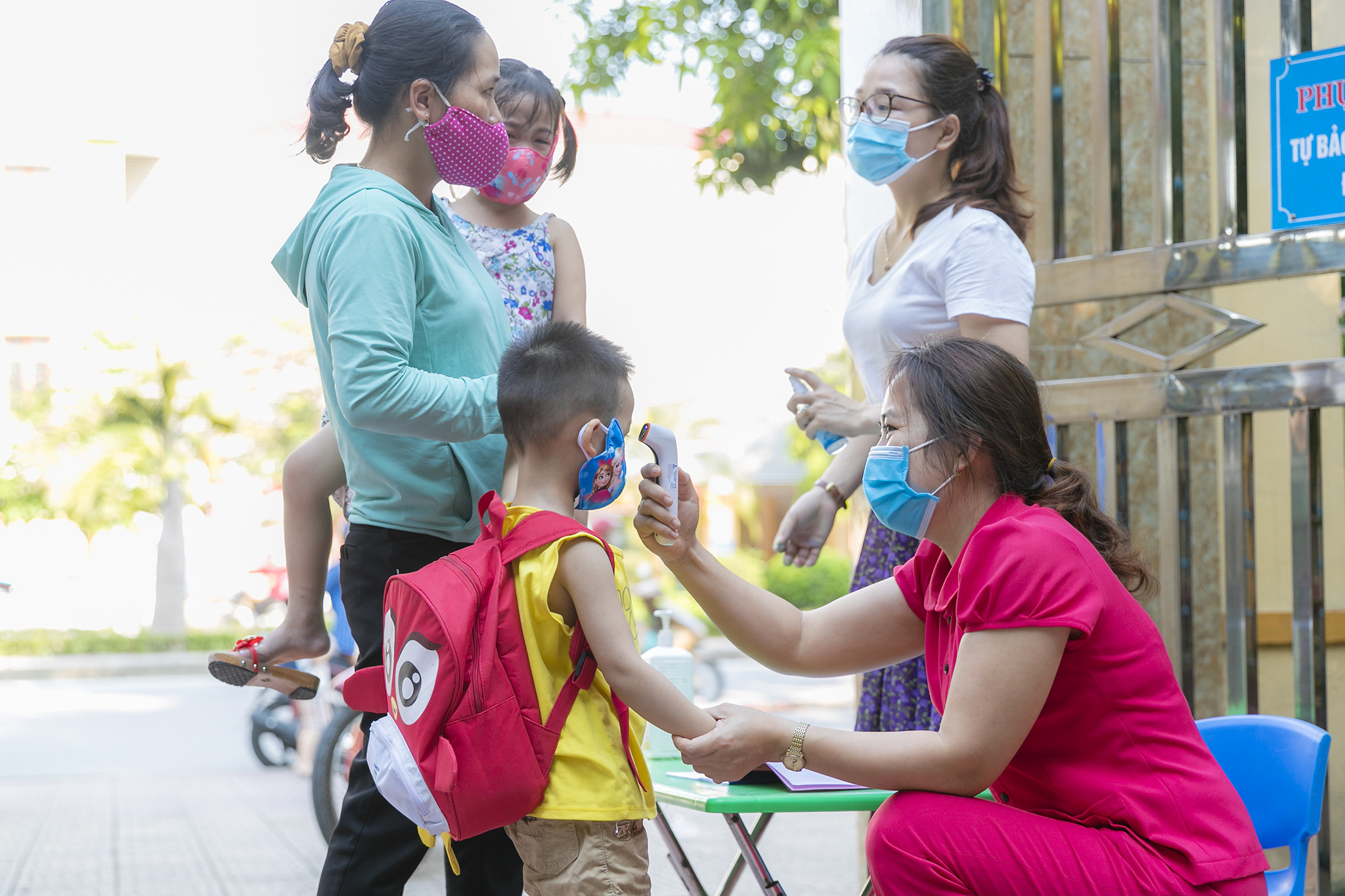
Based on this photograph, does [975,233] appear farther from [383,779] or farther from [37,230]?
[37,230]

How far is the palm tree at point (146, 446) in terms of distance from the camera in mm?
13812

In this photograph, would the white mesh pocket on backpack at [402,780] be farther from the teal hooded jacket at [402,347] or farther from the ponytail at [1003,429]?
the ponytail at [1003,429]

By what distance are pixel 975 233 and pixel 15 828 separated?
16.4 feet

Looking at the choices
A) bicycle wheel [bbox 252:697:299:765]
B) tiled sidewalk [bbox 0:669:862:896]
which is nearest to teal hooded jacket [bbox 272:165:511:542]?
tiled sidewalk [bbox 0:669:862:896]

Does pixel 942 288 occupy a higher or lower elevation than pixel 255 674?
higher

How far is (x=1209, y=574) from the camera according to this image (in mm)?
3092

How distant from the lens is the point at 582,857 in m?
1.61

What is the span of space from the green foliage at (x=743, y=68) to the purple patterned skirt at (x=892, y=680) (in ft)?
11.4

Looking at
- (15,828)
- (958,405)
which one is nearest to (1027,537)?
(958,405)

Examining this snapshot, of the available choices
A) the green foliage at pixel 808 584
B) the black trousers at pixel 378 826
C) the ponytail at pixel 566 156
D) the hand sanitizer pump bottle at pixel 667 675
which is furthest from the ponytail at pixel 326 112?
the green foliage at pixel 808 584

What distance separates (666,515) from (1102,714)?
639 mm

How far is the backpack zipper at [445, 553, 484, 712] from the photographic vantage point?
155cm

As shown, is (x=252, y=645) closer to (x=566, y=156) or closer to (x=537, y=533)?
(x=537, y=533)

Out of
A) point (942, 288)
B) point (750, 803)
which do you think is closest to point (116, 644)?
point (942, 288)
